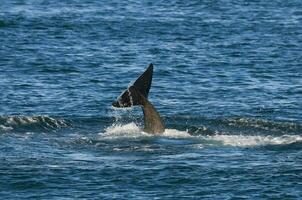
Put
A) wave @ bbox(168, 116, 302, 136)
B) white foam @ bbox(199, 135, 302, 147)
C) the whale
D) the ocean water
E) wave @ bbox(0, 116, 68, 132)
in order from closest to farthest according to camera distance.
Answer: the ocean water → white foam @ bbox(199, 135, 302, 147) → the whale → wave @ bbox(168, 116, 302, 136) → wave @ bbox(0, 116, 68, 132)

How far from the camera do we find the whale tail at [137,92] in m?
33.7

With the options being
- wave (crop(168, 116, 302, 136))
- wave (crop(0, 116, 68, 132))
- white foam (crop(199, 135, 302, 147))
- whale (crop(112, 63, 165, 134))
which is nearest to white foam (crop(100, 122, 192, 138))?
whale (crop(112, 63, 165, 134))

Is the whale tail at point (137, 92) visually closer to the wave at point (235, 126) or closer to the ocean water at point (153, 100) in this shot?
the ocean water at point (153, 100)

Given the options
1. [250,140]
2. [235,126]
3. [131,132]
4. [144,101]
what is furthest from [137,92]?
[250,140]

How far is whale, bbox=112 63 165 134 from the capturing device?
33625 mm

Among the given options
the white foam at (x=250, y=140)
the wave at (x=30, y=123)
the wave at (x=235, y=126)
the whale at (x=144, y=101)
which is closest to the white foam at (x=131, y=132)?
the whale at (x=144, y=101)

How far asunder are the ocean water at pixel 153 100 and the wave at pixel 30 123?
0.04 m

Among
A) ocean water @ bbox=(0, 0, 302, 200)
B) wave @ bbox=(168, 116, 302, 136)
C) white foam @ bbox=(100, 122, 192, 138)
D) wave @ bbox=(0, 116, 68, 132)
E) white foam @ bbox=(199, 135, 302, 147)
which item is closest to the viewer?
ocean water @ bbox=(0, 0, 302, 200)

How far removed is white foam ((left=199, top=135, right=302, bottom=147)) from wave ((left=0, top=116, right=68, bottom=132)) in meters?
4.78

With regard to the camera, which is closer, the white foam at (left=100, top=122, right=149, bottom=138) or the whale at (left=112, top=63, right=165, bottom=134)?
the white foam at (left=100, top=122, right=149, bottom=138)

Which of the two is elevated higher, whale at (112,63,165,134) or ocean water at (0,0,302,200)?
whale at (112,63,165,134)

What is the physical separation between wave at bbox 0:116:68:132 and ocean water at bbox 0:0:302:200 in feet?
0.14

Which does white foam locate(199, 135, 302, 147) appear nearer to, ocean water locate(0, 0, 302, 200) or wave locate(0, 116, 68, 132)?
ocean water locate(0, 0, 302, 200)

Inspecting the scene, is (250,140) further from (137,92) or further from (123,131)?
(123,131)
